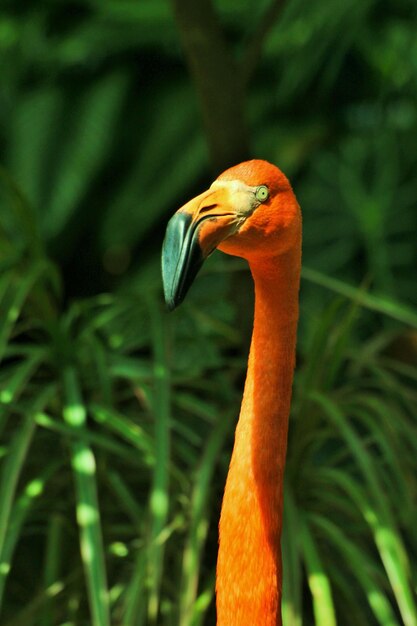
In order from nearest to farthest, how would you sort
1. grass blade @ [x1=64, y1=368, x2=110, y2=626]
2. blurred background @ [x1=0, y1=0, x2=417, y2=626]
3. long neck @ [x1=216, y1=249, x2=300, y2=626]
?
long neck @ [x1=216, y1=249, x2=300, y2=626] < grass blade @ [x1=64, y1=368, x2=110, y2=626] < blurred background @ [x1=0, y1=0, x2=417, y2=626]

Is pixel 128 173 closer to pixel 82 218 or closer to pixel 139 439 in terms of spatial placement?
pixel 82 218

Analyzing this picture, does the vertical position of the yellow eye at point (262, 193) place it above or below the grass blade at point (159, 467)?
above

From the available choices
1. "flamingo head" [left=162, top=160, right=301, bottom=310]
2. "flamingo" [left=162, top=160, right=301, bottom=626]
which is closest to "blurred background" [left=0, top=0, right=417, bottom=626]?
"flamingo" [left=162, top=160, right=301, bottom=626]

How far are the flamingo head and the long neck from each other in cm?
6

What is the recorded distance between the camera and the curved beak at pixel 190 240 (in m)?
0.88

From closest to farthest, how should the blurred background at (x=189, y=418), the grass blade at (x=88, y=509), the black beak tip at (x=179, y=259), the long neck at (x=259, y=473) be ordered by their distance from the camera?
the black beak tip at (x=179, y=259) < the long neck at (x=259, y=473) < the grass blade at (x=88, y=509) < the blurred background at (x=189, y=418)

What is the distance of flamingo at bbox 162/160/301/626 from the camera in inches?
38.5

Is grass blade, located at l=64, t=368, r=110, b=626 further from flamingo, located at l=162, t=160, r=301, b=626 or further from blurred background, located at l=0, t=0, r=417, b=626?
flamingo, located at l=162, t=160, r=301, b=626

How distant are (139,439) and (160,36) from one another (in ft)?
6.68

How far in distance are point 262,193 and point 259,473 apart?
11.7 inches

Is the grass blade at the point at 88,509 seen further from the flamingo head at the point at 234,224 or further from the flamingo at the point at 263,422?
the flamingo head at the point at 234,224

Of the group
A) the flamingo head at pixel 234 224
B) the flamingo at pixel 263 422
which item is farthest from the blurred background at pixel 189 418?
the flamingo head at pixel 234 224

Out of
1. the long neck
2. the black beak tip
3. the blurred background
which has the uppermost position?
the black beak tip

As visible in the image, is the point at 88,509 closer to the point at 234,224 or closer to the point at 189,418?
the point at 189,418
